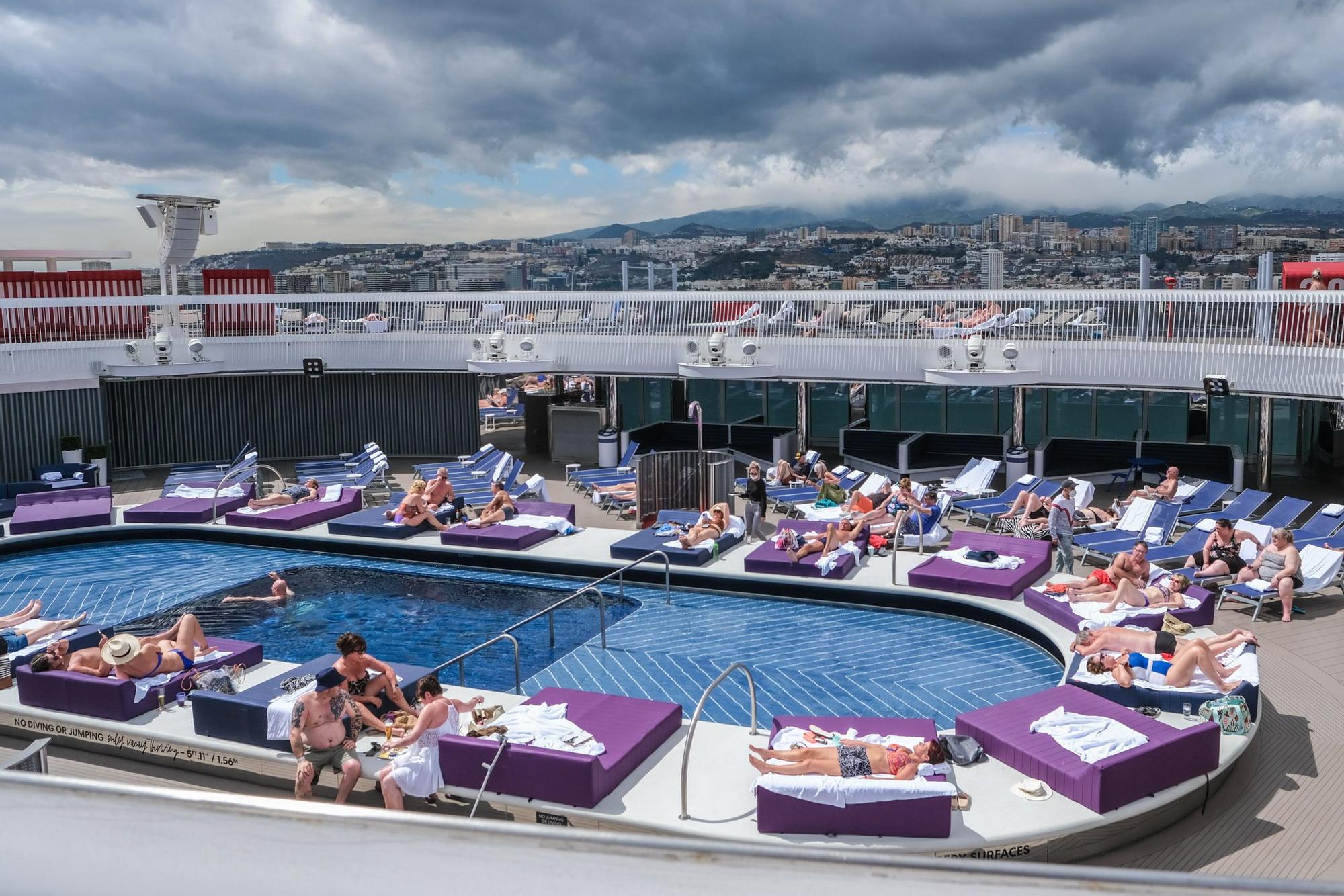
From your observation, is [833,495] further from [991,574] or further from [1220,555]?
[1220,555]

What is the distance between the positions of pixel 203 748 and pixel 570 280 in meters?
27.7

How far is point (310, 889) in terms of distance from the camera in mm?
1034

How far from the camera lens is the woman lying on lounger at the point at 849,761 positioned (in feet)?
22.6

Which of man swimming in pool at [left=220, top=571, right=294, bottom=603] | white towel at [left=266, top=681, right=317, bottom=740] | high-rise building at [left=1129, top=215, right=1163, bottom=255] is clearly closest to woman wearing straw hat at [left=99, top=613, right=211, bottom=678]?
white towel at [left=266, top=681, right=317, bottom=740]

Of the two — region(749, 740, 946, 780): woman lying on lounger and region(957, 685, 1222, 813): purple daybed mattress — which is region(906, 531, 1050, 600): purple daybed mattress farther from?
region(749, 740, 946, 780): woman lying on lounger

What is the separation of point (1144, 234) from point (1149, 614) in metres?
42.0

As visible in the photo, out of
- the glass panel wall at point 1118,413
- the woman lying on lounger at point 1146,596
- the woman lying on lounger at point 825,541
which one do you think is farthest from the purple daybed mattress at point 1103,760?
the glass panel wall at point 1118,413

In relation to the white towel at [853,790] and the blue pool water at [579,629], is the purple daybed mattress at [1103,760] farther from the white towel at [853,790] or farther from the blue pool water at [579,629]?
the blue pool water at [579,629]

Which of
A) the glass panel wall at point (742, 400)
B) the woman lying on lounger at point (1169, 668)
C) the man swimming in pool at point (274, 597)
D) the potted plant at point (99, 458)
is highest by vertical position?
the glass panel wall at point (742, 400)

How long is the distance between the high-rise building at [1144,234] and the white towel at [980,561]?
33697 millimetres

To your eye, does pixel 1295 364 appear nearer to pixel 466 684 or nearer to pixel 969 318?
pixel 969 318

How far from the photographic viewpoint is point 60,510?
16266mm

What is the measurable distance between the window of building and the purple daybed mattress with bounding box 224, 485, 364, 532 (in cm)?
1458

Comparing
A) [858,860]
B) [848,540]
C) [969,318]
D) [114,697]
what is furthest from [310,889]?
[969,318]
